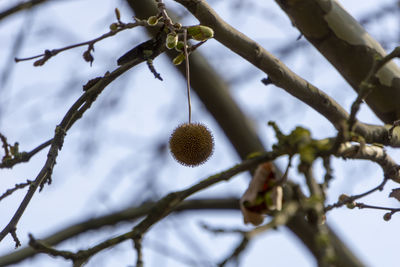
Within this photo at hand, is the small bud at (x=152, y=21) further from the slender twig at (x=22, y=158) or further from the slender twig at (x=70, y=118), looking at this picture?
the slender twig at (x=22, y=158)

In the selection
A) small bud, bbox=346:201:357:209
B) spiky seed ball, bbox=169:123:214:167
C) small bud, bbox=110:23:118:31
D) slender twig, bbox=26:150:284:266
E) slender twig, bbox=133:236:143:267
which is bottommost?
small bud, bbox=346:201:357:209

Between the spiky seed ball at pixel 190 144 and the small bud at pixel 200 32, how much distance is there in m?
0.30

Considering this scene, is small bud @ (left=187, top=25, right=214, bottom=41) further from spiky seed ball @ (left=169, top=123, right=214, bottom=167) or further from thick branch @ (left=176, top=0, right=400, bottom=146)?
spiky seed ball @ (left=169, top=123, right=214, bottom=167)

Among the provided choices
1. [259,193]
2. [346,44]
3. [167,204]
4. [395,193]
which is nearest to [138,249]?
[167,204]

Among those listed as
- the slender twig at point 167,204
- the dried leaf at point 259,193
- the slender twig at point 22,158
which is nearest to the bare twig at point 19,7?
the slender twig at point 22,158

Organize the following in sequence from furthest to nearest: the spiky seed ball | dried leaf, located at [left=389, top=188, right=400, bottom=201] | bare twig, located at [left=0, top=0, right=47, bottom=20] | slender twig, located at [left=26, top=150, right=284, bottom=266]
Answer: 1. bare twig, located at [left=0, top=0, right=47, bottom=20]
2. the spiky seed ball
3. dried leaf, located at [left=389, top=188, right=400, bottom=201]
4. slender twig, located at [left=26, top=150, right=284, bottom=266]

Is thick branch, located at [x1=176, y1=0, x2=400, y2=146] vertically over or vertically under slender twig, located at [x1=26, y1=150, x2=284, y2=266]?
over

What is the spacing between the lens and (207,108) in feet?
9.70

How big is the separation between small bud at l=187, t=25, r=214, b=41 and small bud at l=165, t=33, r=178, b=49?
0.13ft

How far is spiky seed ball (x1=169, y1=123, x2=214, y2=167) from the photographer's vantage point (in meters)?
1.40

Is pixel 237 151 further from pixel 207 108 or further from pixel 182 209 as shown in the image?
pixel 182 209

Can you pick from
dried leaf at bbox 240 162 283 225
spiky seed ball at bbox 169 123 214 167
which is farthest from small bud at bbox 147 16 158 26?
dried leaf at bbox 240 162 283 225

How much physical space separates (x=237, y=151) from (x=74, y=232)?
38.8 inches

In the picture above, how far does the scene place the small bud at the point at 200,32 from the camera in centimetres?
119
